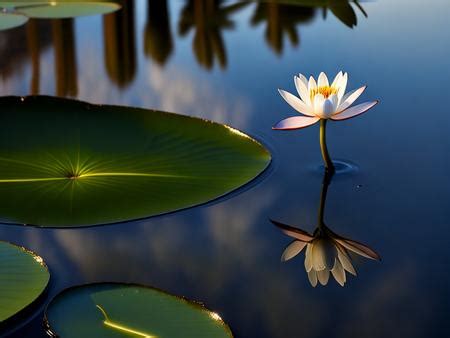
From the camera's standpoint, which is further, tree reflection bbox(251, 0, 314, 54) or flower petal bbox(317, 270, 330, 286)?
tree reflection bbox(251, 0, 314, 54)

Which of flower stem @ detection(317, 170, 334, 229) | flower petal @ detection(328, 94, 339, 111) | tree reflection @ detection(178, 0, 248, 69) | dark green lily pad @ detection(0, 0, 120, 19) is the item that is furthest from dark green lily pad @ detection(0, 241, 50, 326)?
Result: dark green lily pad @ detection(0, 0, 120, 19)

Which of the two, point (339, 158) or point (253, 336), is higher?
point (339, 158)

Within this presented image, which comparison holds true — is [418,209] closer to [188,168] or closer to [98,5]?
[188,168]

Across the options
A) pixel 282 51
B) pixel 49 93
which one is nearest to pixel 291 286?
pixel 49 93

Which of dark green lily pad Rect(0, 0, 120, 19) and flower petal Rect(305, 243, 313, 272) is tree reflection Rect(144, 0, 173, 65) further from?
flower petal Rect(305, 243, 313, 272)

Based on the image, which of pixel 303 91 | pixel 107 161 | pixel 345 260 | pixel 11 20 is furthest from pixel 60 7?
pixel 345 260

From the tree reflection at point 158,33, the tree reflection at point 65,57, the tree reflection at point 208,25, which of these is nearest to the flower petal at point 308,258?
the tree reflection at point 65,57

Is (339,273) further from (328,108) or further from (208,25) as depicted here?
(208,25)
